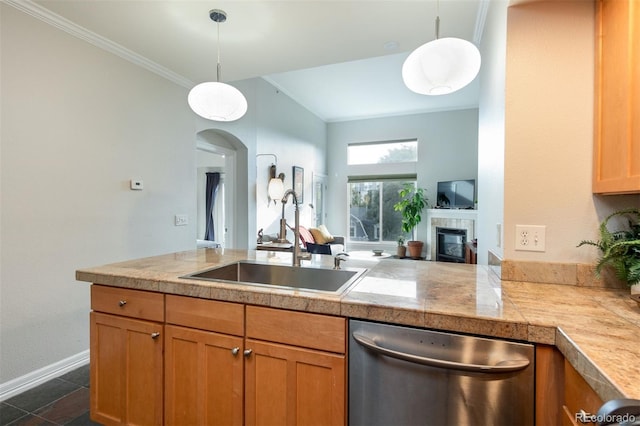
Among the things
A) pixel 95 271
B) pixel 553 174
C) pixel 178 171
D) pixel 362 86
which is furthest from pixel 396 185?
pixel 95 271

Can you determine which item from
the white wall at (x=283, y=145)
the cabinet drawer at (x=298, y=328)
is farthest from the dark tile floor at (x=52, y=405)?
the white wall at (x=283, y=145)

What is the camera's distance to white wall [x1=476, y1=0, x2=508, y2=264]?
1.53m

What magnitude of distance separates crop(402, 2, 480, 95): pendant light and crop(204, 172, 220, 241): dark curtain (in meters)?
5.08

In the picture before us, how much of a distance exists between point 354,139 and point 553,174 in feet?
20.1

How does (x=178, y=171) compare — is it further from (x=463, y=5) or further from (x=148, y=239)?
(x=463, y=5)

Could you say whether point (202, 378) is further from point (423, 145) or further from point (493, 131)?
point (423, 145)

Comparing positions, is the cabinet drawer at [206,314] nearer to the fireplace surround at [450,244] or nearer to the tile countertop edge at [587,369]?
the tile countertop edge at [587,369]

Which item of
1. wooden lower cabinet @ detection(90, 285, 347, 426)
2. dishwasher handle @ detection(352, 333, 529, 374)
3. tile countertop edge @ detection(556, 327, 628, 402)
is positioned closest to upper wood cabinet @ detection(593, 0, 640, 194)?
tile countertop edge @ detection(556, 327, 628, 402)

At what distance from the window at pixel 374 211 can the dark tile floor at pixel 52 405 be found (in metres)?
5.89

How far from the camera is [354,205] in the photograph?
7418mm

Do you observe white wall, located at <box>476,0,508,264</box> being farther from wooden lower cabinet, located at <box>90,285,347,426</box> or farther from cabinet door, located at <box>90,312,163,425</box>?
cabinet door, located at <box>90,312,163,425</box>

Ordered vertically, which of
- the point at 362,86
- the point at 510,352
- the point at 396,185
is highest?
the point at 362,86

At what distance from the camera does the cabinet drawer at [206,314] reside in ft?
4.13

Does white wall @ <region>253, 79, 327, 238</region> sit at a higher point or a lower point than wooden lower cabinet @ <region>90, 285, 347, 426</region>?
higher
